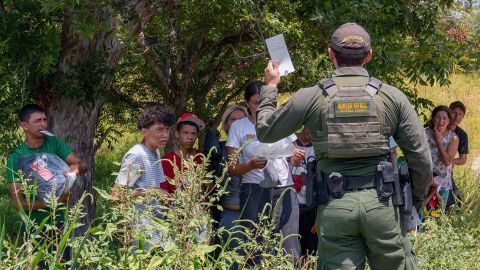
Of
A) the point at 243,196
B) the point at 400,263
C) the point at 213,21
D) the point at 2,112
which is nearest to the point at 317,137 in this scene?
the point at 400,263

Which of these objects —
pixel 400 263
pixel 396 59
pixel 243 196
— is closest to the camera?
pixel 400 263

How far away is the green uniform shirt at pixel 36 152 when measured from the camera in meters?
4.73

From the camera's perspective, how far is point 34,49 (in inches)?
213

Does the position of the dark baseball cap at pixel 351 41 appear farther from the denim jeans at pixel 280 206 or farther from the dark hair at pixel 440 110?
the dark hair at pixel 440 110

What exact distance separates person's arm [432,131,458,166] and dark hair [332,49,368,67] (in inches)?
145

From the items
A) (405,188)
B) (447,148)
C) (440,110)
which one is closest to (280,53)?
(405,188)

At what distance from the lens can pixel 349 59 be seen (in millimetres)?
3689

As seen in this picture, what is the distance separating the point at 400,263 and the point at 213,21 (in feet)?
17.2

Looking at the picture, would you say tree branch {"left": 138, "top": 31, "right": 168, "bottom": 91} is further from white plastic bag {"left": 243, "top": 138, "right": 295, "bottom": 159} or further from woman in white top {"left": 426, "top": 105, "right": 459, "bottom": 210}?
white plastic bag {"left": 243, "top": 138, "right": 295, "bottom": 159}

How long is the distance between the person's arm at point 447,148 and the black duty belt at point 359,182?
12.1 ft

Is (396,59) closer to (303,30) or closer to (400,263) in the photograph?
(303,30)

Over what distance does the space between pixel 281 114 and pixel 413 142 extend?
0.67 metres

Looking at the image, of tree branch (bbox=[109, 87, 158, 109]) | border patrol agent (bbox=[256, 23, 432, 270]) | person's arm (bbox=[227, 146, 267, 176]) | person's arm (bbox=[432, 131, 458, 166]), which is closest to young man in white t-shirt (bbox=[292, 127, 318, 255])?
person's arm (bbox=[227, 146, 267, 176])

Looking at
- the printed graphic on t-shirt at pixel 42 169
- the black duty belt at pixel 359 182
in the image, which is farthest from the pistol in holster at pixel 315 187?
the printed graphic on t-shirt at pixel 42 169
